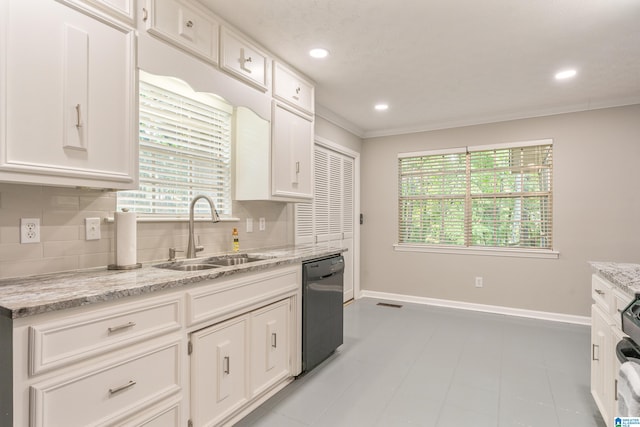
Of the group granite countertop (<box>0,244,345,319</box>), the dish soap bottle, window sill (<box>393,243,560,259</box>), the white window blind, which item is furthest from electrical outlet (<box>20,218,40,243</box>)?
window sill (<box>393,243,560,259</box>)

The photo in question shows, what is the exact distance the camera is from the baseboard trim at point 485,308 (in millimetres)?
3961

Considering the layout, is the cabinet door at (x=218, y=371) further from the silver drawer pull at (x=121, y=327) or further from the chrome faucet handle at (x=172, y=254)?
the chrome faucet handle at (x=172, y=254)

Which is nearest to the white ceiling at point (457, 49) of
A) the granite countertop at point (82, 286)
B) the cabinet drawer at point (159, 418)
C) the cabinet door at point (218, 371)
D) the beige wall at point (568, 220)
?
the beige wall at point (568, 220)

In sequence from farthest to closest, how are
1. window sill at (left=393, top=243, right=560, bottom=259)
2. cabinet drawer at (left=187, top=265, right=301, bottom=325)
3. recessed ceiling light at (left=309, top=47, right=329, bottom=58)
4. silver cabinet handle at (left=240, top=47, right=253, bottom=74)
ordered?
window sill at (left=393, top=243, right=560, bottom=259) < recessed ceiling light at (left=309, top=47, right=329, bottom=58) < silver cabinet handle at (left=240, top=47, right=253, bottom=74) < cabinet drawer at (left=187, top=265, right=301, bottom=325)

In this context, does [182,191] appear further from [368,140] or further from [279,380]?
[368,140]

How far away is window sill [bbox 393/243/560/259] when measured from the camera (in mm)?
4078

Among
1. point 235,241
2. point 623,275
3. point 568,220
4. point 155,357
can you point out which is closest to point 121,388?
point 155,357

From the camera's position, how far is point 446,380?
8.42 ft

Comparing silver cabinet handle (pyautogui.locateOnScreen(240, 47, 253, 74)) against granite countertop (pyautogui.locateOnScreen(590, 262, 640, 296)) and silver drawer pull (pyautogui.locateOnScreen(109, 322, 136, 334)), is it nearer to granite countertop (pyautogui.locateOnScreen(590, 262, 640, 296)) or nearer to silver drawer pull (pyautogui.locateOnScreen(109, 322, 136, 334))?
silver drawer pull (pyautogui.locateOnScreen(109, 322, 136, 334))

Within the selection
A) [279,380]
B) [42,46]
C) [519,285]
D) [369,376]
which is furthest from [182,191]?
[519,285]

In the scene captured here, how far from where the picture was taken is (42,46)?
1416 mm

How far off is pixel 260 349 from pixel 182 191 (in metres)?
1.21

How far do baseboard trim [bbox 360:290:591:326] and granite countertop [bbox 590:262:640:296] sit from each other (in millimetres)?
2253

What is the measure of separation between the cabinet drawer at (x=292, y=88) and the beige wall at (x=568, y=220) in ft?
7.24
